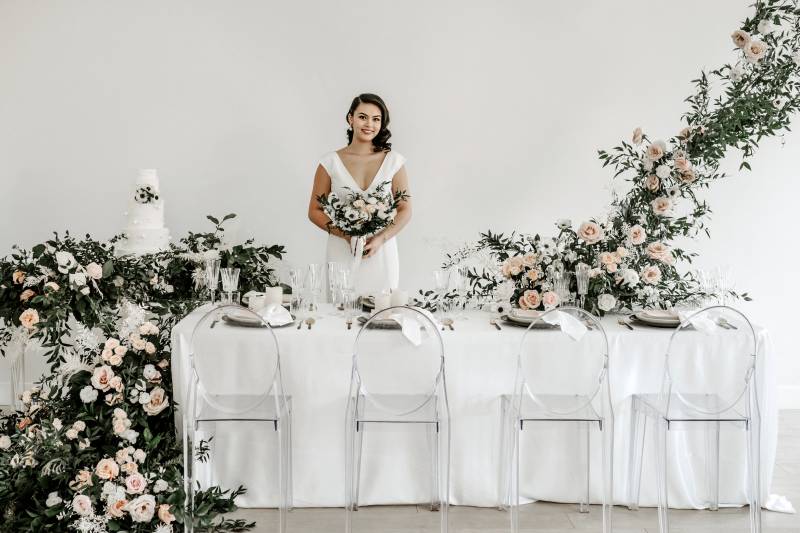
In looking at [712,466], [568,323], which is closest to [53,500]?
[568,323]

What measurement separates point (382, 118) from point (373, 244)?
0.84 metres

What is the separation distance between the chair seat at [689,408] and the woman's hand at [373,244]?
188 centimetres

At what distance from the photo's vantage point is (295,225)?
5.07 meters

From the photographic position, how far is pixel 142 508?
2619 millimetres

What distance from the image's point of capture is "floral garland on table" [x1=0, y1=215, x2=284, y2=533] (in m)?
2.68

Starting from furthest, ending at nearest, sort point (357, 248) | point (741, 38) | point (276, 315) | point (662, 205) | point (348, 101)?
point (348, 101)
point (357, 248)
point (741, 38)
point (662, 205)
point (276, 315)

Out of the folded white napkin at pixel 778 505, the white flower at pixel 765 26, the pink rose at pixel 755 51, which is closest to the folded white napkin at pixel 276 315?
the folded white napkin at pixel 778 505

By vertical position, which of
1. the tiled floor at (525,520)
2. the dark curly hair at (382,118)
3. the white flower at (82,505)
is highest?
the dark curly hair at (382,118)

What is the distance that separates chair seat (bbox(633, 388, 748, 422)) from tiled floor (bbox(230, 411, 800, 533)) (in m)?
0.54

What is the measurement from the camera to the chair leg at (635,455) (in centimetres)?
305

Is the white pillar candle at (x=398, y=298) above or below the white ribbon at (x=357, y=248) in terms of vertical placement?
below

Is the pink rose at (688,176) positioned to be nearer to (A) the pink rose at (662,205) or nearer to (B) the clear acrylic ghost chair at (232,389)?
(A) the pink rose at (662,205)

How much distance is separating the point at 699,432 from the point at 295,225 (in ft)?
10.2

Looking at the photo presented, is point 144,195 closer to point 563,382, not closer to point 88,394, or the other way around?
point 88,394
